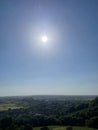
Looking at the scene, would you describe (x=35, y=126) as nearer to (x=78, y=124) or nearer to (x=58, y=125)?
(x=58, y=125)

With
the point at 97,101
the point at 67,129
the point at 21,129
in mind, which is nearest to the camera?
the point at 21,129

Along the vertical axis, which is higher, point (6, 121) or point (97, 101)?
point (97, 101)

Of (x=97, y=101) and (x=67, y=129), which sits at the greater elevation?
(x=97, y=101)

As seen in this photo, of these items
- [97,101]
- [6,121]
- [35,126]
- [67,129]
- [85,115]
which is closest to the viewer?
[67,129]

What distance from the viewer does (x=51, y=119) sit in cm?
5828

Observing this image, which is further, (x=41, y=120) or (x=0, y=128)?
(x=41, y=120)

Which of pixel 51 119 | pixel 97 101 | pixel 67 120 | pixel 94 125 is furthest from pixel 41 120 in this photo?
pixel 97 101

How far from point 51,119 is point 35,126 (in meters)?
5.18

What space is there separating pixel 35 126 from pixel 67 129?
11.1 m

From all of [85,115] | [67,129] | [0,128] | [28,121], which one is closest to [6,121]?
[0,128]

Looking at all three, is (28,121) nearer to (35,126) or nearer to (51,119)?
(35,126)

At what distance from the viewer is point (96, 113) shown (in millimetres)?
62000

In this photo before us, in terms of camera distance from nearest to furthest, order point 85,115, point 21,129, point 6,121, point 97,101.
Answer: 1. point 21,129
2. point 6,121
3. point 85,115
4. point 97,101

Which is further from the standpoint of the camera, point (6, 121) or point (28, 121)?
point (28, 121)
